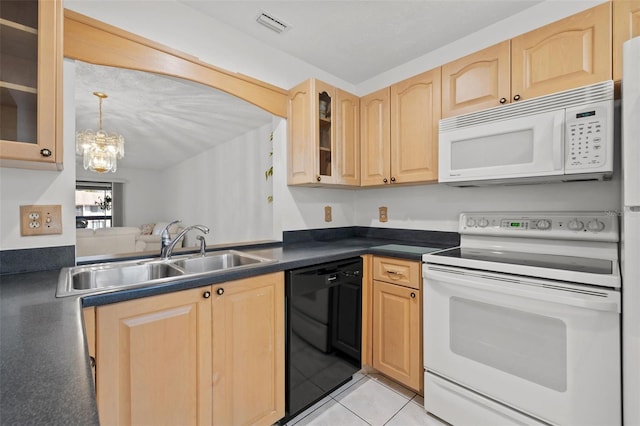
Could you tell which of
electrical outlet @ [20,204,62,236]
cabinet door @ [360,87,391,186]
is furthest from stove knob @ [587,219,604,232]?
electrical outlet @ [20,204,62,236]

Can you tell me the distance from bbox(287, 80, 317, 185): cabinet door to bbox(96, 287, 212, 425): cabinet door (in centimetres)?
113

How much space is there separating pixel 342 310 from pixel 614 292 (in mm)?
1202

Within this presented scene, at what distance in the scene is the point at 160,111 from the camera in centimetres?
322

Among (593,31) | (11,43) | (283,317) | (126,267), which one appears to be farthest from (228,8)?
(593,31)

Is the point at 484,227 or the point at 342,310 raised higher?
the point at 484,227

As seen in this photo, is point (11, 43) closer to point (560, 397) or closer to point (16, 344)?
point (16, 344)

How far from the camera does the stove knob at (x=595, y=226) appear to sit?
4.76 feet

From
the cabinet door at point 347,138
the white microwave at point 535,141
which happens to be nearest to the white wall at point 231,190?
the cabinet door at point 347,138

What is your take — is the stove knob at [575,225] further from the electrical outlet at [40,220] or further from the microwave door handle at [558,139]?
the electrical outlet at [40,220]

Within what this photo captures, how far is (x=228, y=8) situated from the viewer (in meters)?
1.69

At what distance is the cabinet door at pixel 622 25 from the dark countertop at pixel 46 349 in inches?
78.1

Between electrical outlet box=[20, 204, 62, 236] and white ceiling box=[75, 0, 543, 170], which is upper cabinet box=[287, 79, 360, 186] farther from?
electrical outlet box=[20, 204, 62, 236]

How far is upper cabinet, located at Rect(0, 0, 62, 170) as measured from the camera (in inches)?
38.9

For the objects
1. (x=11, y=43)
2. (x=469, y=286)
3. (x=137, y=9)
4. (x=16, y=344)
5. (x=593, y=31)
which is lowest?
(x=469, y=286)
